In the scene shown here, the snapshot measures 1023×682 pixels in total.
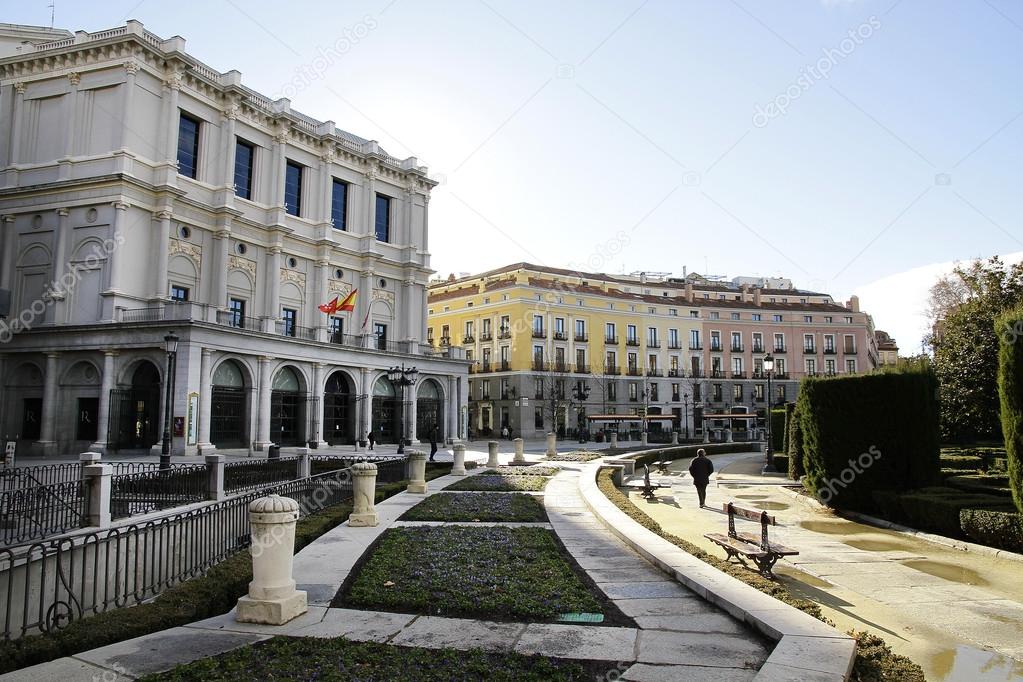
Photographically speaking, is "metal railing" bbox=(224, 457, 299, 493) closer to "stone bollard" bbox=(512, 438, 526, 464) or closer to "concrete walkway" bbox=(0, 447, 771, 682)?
"concrete walkway" bbox=(0, 447, 771, 682)

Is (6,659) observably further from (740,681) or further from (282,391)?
(282,391)

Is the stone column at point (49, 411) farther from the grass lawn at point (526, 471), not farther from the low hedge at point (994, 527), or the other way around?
the low hedge at point (994, 527)

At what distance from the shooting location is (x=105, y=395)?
90.3 ft

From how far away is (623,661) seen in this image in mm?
5105

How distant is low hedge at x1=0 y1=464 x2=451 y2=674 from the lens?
512 cm

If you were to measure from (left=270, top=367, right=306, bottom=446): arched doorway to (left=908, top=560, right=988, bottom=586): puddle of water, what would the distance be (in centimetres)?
2938

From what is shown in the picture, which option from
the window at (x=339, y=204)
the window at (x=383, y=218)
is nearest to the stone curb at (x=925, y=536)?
the window at (x=339, y=204)

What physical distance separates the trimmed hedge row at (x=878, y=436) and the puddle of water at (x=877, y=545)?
9.94ft

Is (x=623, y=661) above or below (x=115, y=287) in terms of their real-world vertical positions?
below

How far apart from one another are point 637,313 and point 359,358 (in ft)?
119

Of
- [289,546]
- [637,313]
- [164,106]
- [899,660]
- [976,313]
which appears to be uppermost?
[164,106]

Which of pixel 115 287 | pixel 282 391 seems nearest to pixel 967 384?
pixel 282 391

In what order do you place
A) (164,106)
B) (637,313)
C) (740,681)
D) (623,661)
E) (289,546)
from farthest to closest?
(637,313)
(164,106)
(289,546)
(623,661)
(740,681)

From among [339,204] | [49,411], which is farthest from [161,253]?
[339,204]
